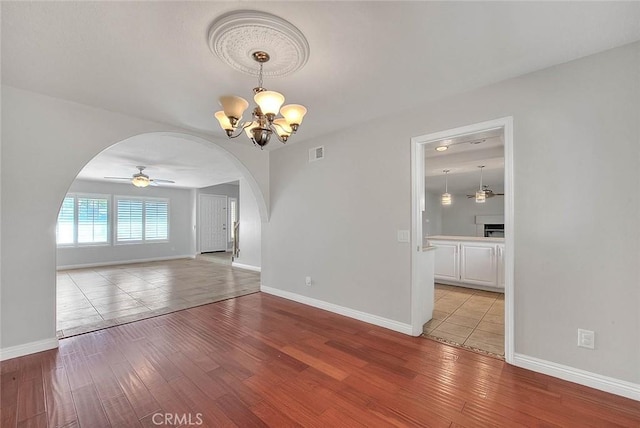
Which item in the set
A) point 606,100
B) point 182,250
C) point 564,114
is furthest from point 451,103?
point 182,250

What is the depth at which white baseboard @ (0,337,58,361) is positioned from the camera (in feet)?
7.92

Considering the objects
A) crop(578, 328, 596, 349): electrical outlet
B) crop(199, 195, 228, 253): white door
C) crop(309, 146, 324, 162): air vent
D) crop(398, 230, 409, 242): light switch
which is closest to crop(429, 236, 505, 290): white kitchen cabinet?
crop(398, 230, 409, 242): light switch

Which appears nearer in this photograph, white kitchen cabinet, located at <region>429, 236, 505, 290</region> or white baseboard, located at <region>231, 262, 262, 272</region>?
white kitchen cabinet, located at <region>429, 236, 505, 290</region>

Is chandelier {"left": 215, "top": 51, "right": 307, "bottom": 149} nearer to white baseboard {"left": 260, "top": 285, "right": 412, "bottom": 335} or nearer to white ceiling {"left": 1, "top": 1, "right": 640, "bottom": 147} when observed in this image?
white ceiling {"left": 1, "top": 1, "right": 640, "bottom": 147}

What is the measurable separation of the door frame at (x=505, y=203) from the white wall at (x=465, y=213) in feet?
28.0

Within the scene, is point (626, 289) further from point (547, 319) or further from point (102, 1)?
point (102, 1)

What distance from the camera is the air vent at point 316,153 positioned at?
3.93m

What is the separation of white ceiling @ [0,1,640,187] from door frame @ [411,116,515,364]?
0.40 metres

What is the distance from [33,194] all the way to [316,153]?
322 cm

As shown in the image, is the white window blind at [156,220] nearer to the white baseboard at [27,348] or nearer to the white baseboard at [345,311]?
the white baseboard at [345,311]

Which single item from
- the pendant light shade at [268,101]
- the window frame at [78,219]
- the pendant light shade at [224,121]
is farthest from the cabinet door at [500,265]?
the window frame at [78,219]

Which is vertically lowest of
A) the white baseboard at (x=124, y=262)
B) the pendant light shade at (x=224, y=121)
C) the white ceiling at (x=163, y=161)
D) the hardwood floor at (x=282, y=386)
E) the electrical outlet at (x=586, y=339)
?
the white baseboard at (x=124, y=262)

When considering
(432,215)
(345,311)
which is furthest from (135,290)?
(432,215)

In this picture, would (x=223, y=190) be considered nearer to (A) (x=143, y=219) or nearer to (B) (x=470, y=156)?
(A) (x=143, y=219)
